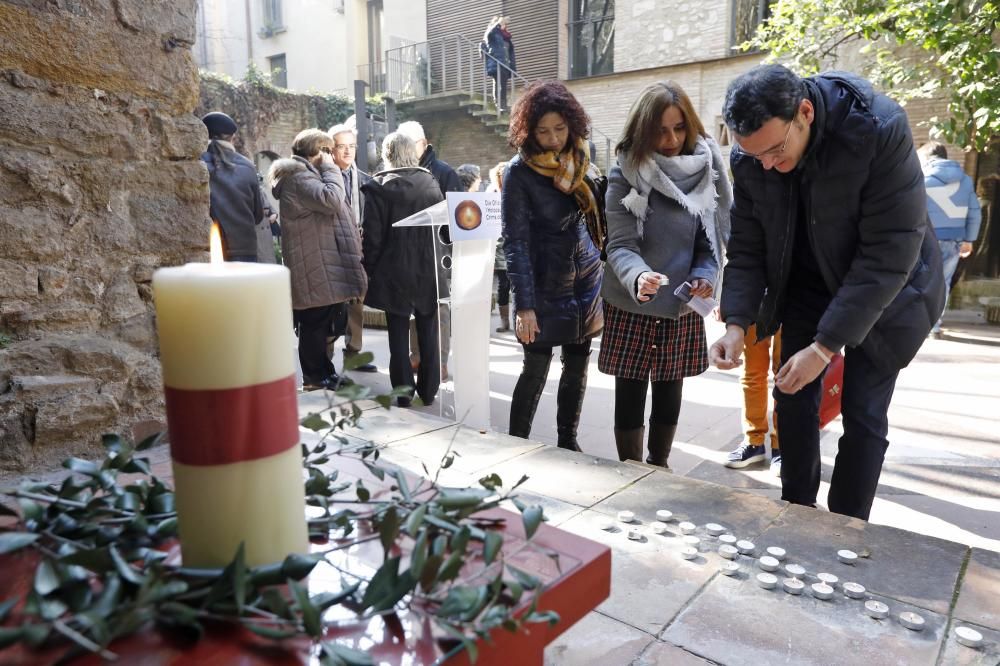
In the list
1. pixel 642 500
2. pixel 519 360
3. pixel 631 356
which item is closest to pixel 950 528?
pixel 631 356

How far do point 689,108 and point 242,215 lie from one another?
10.5 feet

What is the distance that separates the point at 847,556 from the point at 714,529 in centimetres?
31

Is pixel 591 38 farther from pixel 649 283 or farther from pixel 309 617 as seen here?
pixel 309 617

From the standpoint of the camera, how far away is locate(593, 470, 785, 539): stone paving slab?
1914mm

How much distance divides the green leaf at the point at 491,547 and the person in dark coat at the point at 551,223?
8.05 feet

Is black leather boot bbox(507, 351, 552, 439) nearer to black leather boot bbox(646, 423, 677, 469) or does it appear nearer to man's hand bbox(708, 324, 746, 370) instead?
black leather boot bbox(646, 423, 677, 469)

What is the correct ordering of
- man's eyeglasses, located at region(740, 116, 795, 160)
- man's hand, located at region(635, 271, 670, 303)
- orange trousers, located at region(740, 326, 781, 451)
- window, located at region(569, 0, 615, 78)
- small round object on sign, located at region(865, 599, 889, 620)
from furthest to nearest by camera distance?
window, located at region(569, 0, 615, 78)
orange trousers, located at region(740, 326, 781, 451)
man's hand, located at region(635, 271, 670, 303)
man's eyeglasses, located at region(740, 116, 795, 160)
small round object on sign, located at region(865, 599, 889, 620)

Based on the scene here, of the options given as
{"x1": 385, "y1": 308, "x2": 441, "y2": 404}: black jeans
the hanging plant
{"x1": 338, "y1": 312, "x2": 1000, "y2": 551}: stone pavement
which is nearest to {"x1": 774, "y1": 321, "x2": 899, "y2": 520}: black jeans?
{"x1": 338, "y1": 312, "x2": 1000, "y2": 551}: stone pavement

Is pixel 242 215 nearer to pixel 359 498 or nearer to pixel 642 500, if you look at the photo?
pixel 642 500

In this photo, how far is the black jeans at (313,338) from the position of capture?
5.00 metres

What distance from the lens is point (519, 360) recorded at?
21.0 feet

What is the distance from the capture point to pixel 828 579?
1.57 meters

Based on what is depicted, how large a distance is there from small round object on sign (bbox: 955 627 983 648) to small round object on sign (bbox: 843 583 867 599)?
0.57 ft

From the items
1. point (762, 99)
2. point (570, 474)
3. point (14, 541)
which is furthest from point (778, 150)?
point (14, 541)
